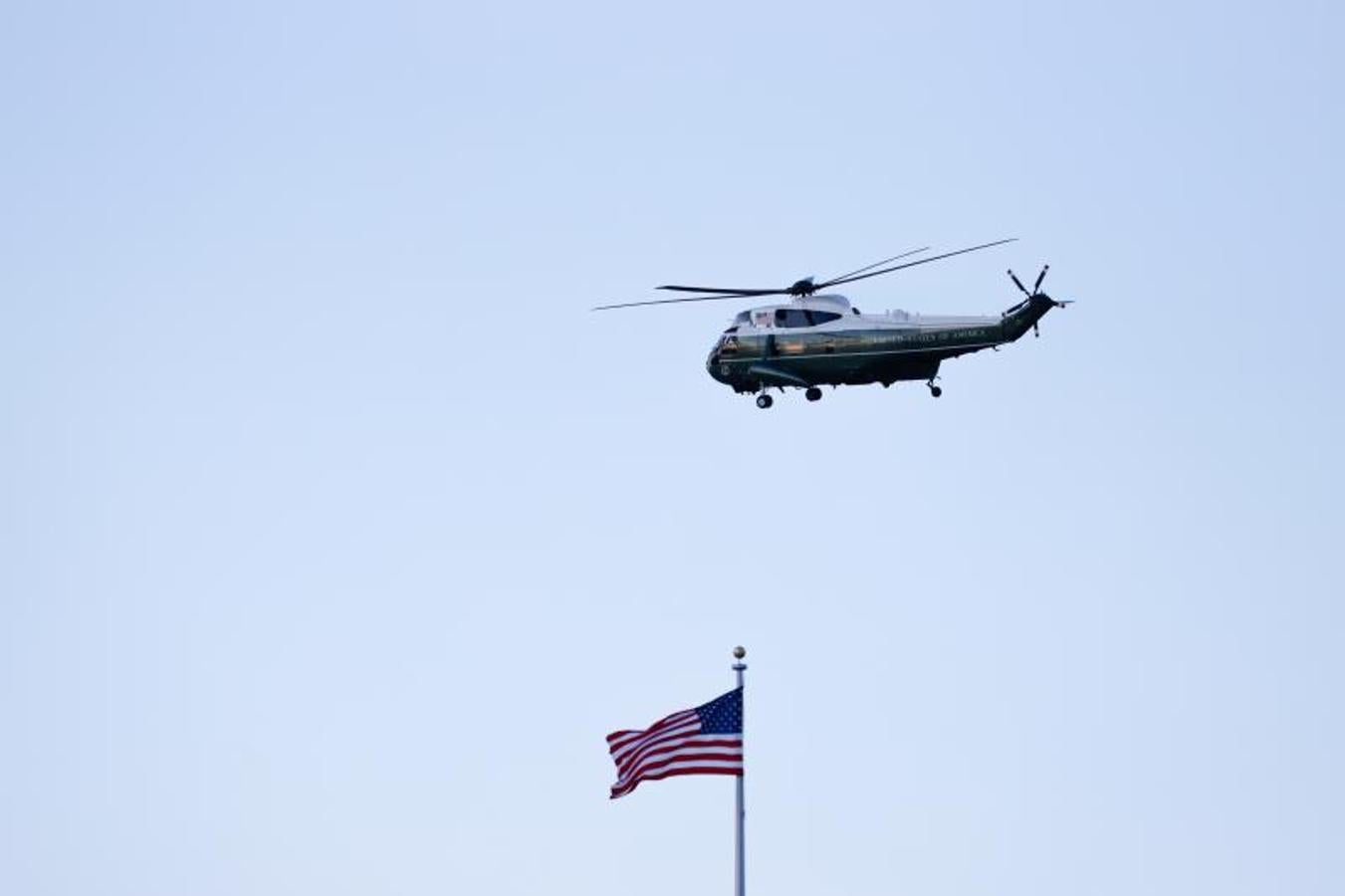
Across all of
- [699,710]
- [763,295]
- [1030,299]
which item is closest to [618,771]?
[699,710]

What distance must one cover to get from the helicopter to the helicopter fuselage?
0.11 ft

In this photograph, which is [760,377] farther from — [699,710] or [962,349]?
[699,710]

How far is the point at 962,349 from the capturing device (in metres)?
93.2

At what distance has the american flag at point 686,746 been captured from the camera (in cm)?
5972

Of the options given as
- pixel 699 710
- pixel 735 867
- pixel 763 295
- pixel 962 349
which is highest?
pixel 763 295

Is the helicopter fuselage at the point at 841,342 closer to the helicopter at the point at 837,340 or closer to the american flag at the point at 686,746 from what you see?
the helicopter at the point at 837,340

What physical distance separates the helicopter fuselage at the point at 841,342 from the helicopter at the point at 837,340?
0.03 m

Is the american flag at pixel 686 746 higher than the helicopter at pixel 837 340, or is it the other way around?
the helicopter at pixel 837 340

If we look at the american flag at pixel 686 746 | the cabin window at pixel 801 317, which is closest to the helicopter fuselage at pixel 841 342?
the cabin window at pixel 801 317

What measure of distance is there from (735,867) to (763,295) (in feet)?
168

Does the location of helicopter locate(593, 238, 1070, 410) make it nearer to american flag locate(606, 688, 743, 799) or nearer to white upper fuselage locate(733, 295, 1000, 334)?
white upper fuselage locate(733, 295, 1000, 334)

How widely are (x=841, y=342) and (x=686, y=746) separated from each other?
38.2m

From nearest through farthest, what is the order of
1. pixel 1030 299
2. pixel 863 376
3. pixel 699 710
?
pixel 699 710
pixel 1030 299
pixel 863 376

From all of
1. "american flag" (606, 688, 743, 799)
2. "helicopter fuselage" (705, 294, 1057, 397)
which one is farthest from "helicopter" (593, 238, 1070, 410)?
"american flag" (606, 688, 743, 799)
